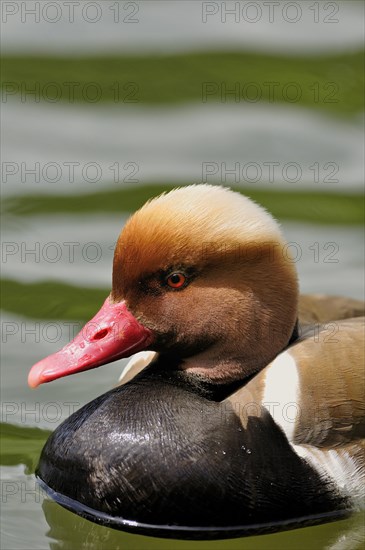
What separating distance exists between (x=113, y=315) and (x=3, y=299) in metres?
1.71

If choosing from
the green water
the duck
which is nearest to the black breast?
the duck

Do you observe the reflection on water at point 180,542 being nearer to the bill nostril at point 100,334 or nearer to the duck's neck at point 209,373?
the duck's neck at point 209,373

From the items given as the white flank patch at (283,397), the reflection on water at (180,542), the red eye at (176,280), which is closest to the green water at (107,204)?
the reflection on water at (180,542)

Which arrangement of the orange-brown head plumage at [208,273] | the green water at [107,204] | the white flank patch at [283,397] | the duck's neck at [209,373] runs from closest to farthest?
1. the orange-brown head plumage at [208,273]
2. the white flank patch at [283,397]
3. the duck's neck at [209,373]
4. the green water at [107,204]

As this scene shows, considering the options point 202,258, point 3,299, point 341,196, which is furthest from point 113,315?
point 341,196

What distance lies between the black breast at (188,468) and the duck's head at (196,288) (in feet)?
0.79

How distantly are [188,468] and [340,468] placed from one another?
62 centimetres

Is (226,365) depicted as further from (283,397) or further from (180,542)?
(180,542)

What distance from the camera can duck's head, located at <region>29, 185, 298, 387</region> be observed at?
5.18 m

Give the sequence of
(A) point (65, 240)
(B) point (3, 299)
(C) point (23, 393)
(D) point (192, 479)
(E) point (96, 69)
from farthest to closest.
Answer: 1. (E) point (96, 69)
2. (A) point (65, 240)
3. (B) point (3, 299)
4. (C) point (23, 393)
5. (D) point (192, 479)

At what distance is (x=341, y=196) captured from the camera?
772cm

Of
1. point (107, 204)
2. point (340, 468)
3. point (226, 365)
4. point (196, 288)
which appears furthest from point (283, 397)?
point (107, 204)

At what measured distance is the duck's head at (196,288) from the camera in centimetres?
518

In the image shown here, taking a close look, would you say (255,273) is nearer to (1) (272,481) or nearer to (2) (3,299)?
(1) (272,481)
